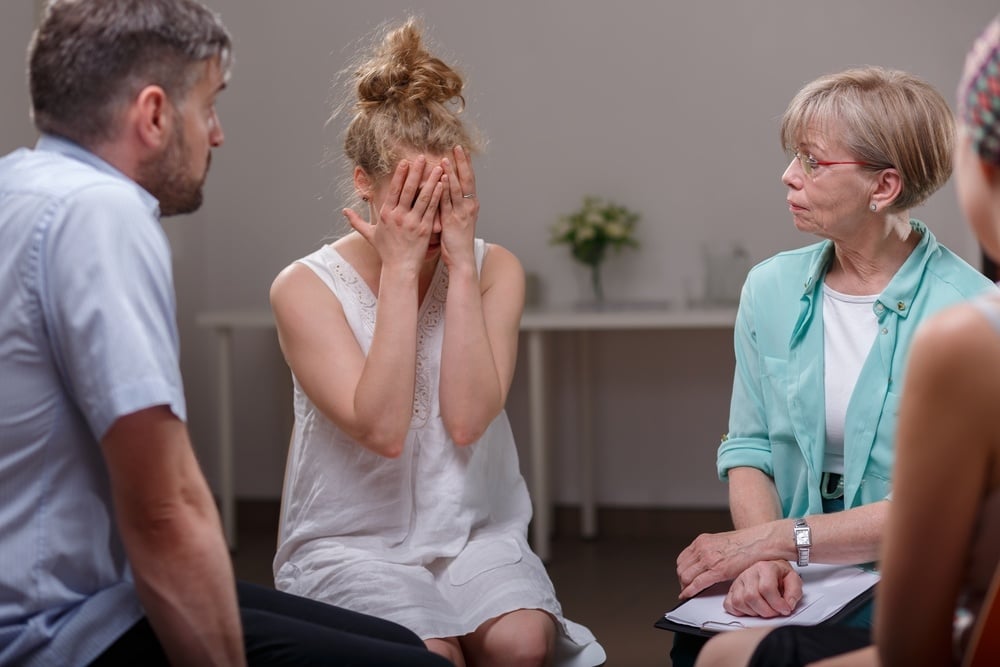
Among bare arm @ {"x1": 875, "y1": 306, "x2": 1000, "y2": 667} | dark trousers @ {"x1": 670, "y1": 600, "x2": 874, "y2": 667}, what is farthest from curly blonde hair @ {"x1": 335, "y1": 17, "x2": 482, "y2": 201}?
bare arm @ {"x1": 875, "y1": 306, "x2": 1000, "y2": 667}

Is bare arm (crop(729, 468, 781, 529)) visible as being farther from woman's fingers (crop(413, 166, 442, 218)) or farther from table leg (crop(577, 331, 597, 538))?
table leg (crop(577, 331, 597, 538))

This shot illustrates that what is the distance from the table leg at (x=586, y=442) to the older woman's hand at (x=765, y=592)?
2845mm

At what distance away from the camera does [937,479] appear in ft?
3.17

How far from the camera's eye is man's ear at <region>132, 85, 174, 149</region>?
4.15 ft

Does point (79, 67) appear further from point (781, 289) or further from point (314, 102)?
point (314, 102)

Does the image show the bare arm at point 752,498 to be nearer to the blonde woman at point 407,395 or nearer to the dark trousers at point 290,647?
the blonde woman at point 407,395

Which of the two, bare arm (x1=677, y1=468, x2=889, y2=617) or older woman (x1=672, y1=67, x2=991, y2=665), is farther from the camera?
older woman (x1=672, y1=67, x2=991, y2=665)

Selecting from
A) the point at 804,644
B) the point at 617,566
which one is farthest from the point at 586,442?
the point at 804,644

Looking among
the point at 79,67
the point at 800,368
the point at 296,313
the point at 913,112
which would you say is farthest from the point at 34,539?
the point at 913,112

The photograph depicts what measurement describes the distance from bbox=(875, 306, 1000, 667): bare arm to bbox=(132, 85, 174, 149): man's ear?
0.80 meters

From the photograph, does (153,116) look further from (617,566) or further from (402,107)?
(617,566)

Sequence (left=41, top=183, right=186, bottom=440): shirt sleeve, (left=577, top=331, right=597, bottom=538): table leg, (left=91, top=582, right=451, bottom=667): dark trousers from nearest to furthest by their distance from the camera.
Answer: (left=41, top=183, right=186, bottom=440): shirt sleeve < (left=91, top=582, right=451, bottom=667): dark trousers < (left=577, top=331, right=597, bottom=538): table leg

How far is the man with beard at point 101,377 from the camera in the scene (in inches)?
46.0

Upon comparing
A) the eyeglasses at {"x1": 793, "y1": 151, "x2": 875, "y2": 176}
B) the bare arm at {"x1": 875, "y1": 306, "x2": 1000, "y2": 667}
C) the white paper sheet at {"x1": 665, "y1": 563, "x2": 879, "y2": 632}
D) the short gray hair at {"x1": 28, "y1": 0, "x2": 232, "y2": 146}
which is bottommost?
the white paper sheet at {"x1": 665, "y1": 563, "x2": 879, "y2": 632}
